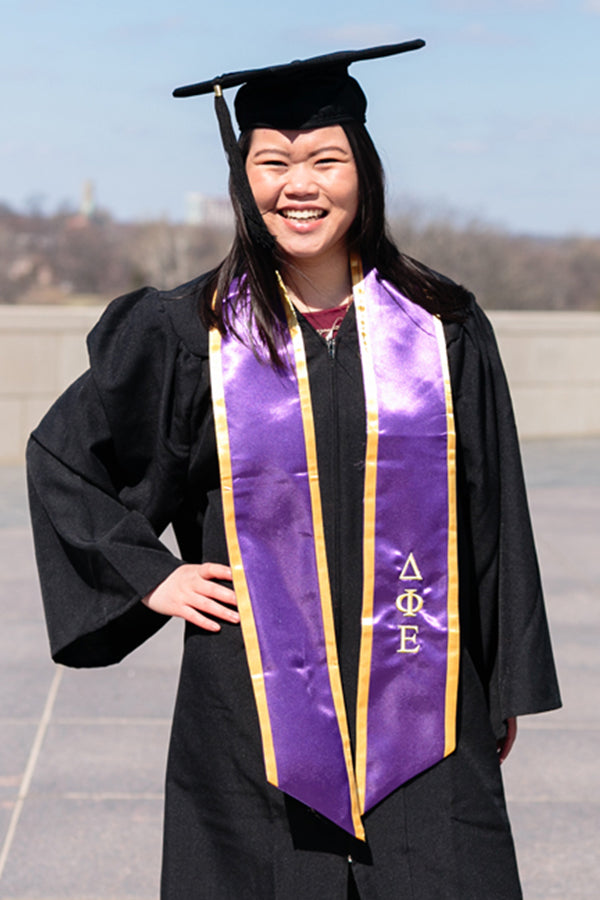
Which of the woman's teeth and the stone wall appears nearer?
the woman's teeth

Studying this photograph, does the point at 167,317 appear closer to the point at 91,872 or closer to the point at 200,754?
the point at 200,754

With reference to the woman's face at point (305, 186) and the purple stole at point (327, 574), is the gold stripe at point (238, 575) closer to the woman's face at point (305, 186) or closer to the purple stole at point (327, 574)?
the purple stole at point (327, 574)

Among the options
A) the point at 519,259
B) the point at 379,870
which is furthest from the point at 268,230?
the point at 519,259

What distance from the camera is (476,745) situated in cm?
239

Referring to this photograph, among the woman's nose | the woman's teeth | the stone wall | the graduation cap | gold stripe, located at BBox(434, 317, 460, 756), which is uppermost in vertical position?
the graduation cap

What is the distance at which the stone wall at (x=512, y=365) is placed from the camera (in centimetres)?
916

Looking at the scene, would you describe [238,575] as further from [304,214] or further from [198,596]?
[304,214]

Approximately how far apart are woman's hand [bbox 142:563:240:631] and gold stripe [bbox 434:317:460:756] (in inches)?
14.2

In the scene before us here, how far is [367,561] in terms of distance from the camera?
2.32 metres

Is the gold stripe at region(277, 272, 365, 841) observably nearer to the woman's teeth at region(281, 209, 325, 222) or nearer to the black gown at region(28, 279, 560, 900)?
the black gown at region(28, 279, 560, 900)

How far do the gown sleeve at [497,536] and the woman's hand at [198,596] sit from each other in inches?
16.0

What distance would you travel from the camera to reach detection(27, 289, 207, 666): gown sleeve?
2.36m

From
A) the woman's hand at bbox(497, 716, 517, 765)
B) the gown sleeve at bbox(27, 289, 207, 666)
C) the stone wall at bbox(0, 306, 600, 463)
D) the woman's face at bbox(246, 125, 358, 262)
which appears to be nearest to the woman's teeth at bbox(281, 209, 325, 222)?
the woman's face at bbox(246, 125, 358, 262)

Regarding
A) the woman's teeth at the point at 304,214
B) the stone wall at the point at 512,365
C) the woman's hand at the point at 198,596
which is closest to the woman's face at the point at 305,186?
the woman's teeth at the point at 304,214
